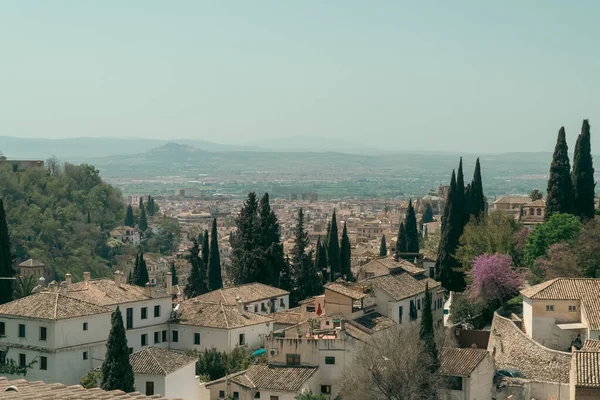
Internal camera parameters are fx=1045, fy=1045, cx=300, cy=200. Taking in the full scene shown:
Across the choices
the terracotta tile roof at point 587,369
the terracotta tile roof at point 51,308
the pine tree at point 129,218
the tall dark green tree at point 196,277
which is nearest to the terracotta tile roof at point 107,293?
the terracotta tile roof at point 51,308

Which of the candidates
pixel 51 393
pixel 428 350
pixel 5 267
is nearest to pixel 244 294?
pixel 5 267

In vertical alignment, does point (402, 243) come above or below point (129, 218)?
above

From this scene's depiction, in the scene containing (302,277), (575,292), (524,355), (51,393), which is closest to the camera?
(51,393)

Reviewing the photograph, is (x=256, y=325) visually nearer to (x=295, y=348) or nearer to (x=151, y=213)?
(x=295, y=348)

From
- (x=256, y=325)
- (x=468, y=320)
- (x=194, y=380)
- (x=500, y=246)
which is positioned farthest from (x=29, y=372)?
(x=500, y=246)

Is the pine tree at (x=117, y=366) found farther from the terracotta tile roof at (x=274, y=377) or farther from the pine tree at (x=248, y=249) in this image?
the pine tree at (x=248, y=249)

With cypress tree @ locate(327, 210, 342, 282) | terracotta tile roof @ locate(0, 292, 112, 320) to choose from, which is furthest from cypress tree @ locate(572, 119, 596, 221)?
terracotta tile roof @ locate(0, 292, 112, 320)

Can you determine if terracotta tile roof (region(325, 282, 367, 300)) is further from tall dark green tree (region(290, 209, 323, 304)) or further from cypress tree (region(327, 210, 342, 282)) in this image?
cypress tree (region(327, 210, 342, 282))

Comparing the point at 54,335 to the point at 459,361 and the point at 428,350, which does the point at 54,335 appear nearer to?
the point at 428,350
